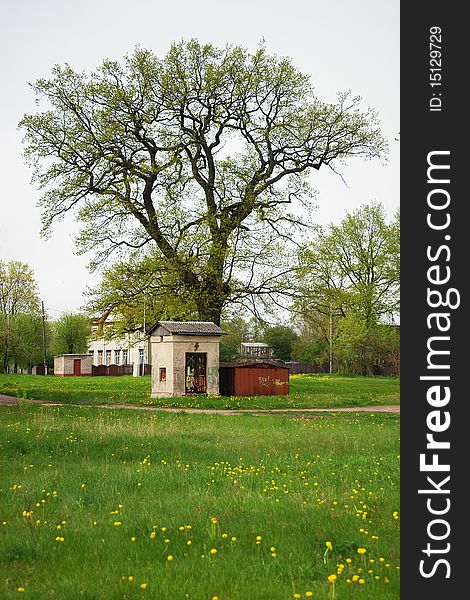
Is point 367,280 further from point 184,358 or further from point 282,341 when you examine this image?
point 184,358

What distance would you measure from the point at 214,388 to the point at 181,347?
2455mm

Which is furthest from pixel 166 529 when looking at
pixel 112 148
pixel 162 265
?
pixel 112 148

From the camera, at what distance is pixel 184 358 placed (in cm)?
3453

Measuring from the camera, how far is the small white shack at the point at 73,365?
84.7 metres

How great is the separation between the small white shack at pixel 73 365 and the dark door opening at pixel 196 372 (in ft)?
169

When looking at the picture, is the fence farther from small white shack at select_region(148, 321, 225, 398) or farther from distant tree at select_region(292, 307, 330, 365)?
small white shack at select_region(148, 321, 225, 398)

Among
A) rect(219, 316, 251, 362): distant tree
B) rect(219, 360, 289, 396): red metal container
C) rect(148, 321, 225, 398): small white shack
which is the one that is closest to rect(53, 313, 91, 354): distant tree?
rect(219, 316, 251, 362): distant tree

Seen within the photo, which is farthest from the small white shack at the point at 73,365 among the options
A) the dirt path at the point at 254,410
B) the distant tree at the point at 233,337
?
the dirt path at the point at 254,410

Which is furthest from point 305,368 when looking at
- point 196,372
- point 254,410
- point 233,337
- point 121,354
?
point 254,410

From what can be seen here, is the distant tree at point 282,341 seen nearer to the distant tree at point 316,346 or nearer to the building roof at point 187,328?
the distant tree at point 316,346

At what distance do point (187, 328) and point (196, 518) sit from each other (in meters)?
25.8

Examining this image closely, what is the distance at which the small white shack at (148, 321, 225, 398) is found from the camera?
1352 inches

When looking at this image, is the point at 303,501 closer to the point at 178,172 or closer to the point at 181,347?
the point at 181,347

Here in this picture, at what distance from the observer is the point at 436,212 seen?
466cm
